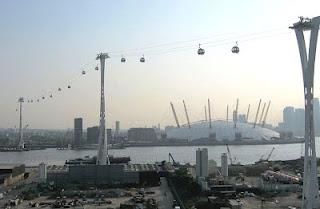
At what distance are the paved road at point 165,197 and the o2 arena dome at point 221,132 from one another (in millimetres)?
55438

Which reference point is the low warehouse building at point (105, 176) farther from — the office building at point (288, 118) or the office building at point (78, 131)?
the office building at point (288, 118)

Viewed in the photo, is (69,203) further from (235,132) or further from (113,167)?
(235,132)

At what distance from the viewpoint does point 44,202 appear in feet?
59.7

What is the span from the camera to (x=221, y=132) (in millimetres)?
81250

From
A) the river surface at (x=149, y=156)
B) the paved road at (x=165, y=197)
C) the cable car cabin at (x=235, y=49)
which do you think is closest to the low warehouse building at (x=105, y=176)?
the paved road at (x=165, y=197)

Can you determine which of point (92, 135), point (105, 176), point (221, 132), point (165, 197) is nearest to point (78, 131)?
point (92, 135)

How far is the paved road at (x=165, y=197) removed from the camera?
17297mm

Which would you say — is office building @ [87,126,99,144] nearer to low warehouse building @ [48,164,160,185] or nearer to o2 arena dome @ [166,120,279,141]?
o2 arena dome @ [166,120,279,141]

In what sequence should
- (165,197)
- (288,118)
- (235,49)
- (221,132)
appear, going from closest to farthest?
(235,49)
(165,197)
(221,132)
(288,118)

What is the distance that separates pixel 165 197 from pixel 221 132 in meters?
62.8

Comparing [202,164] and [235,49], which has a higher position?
[235,49]

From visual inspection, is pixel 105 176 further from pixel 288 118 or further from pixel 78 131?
pixel 288 118

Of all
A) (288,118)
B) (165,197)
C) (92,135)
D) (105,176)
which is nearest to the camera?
(165,197)

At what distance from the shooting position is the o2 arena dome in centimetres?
7994
